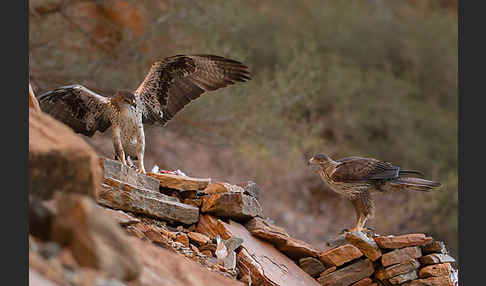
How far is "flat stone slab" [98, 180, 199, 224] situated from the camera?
4148mm

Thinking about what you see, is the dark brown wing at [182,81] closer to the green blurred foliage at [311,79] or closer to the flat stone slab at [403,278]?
the flat stone slab at [403,278]

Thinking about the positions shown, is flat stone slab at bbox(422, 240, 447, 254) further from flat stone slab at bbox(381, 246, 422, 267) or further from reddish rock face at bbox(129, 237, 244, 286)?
reddish rock face at bbox(129, 237, 244, 286)

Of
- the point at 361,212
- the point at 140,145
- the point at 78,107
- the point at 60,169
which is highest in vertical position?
the point at 78,107

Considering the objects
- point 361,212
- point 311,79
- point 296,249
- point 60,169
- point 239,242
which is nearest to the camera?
point 60,169

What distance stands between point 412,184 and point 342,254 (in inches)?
33.8

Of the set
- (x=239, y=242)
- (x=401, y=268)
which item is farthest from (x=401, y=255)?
(x=239, y=242)

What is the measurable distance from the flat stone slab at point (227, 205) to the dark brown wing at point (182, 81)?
0.91 meters

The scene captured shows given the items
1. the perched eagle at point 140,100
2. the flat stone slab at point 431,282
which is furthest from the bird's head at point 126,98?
the flat stone slab at point 431,282

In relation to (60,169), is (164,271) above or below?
below

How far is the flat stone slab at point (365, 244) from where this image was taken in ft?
14.7

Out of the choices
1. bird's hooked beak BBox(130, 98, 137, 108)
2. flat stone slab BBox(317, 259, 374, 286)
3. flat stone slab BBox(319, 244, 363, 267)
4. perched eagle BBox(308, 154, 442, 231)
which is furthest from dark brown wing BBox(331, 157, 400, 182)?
bird's hooked beak BBox(130, 98, 137, 108)

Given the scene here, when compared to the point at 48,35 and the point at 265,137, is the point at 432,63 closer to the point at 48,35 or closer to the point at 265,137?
the point at 265,137

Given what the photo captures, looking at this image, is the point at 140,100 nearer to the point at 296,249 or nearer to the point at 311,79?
the point at 296,249

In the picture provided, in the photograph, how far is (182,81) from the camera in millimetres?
5027
